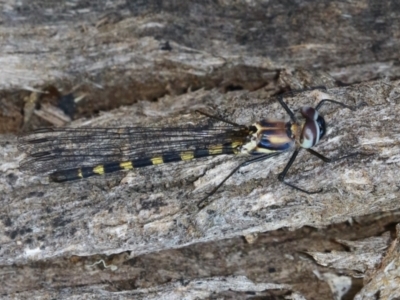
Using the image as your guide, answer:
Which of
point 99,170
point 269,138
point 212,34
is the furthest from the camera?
point 212,34

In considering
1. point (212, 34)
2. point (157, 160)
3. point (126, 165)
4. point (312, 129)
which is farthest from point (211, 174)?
point (212, 34)

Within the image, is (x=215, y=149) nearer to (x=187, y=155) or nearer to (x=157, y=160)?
(x=187, y=155)

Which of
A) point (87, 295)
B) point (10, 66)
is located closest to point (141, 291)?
point (87, 295)

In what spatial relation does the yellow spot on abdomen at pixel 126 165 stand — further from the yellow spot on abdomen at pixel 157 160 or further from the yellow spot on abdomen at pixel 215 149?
the yellow spot on abdomen at pixel 215 149

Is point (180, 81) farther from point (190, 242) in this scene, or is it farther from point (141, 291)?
point (141, 291)

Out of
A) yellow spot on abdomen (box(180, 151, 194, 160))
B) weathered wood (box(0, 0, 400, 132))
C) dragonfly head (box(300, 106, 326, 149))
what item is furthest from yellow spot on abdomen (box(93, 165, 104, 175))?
dragonfly head (box(300, 106, 326, 149))

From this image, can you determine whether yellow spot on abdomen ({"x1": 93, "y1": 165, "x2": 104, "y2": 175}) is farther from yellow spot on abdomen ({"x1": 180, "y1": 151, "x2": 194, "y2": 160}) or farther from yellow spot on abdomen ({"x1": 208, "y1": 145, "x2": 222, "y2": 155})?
yellow spot on abdomen ({"x1": 208, "y1": 145, "x2": 222, "y2": 155})
